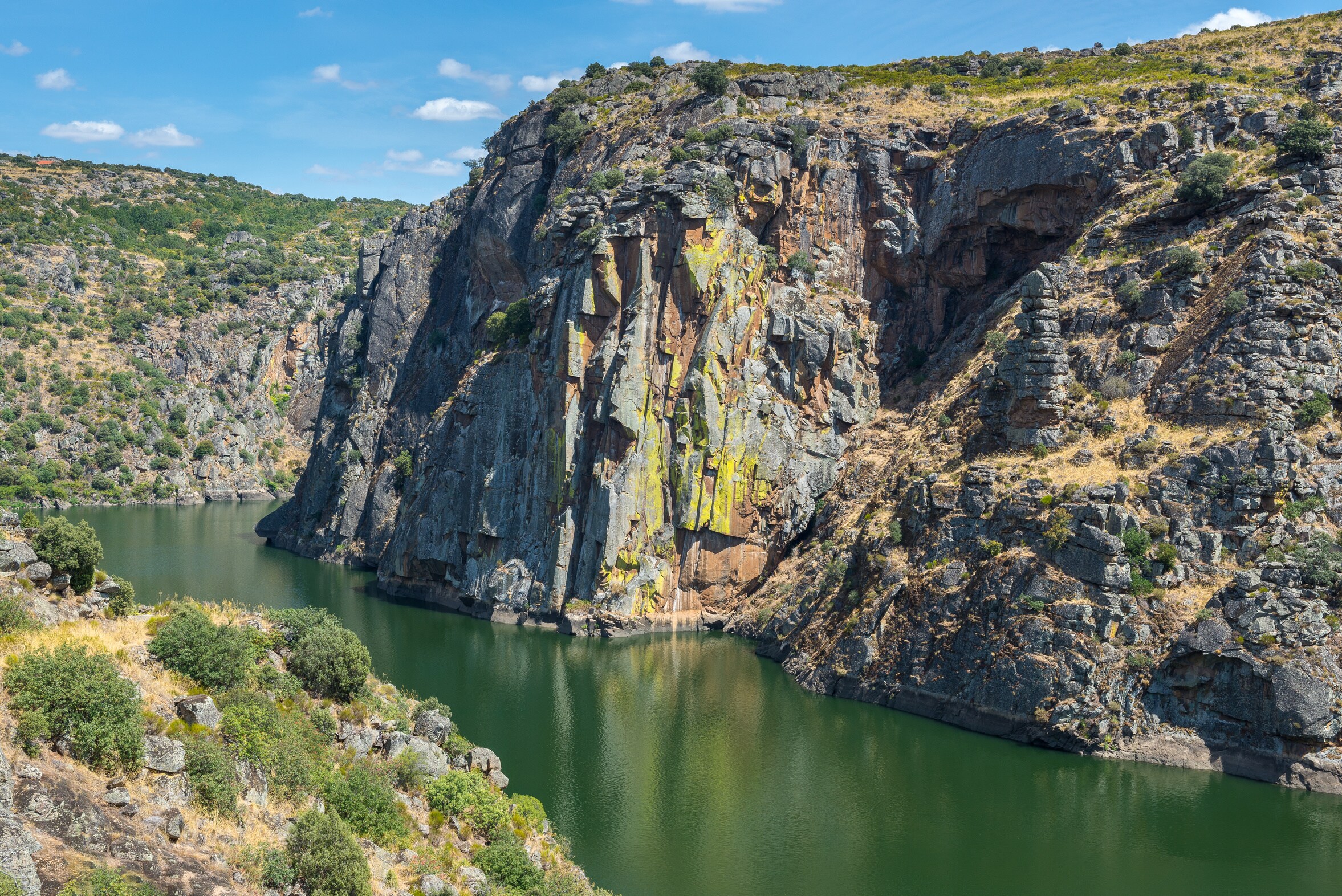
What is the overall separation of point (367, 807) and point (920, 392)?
4863 cm

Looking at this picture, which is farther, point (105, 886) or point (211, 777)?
point (211, 777)

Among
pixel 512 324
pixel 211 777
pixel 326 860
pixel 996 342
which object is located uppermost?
pixel 512 324

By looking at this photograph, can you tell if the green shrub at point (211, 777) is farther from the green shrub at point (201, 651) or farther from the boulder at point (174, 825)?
the green shrub at point (201, 651)

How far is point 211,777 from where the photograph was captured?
19422mm

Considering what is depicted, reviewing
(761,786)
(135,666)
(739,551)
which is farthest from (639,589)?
(135,666)

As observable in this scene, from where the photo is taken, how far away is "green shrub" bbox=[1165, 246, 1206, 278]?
4869cm

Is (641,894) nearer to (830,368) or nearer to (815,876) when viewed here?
(815,876)

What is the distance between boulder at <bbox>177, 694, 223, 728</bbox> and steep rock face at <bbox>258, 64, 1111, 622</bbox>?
38412mm

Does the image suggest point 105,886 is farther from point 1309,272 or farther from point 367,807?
point 1309,272

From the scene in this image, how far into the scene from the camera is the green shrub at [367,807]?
22172 mm

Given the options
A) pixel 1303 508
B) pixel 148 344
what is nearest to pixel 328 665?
pixel 1303 508

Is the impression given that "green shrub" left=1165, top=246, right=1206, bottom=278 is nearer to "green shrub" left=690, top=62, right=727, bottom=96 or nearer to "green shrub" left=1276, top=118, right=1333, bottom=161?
"green shrub" left=1276, top=118, right=1333, bottom=161

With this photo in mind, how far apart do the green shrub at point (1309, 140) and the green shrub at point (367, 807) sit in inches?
1964

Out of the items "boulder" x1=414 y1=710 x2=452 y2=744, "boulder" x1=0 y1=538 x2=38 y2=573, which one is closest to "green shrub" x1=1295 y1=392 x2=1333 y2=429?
"boulder" x1=414 y1=710 x2=452 y2=744
